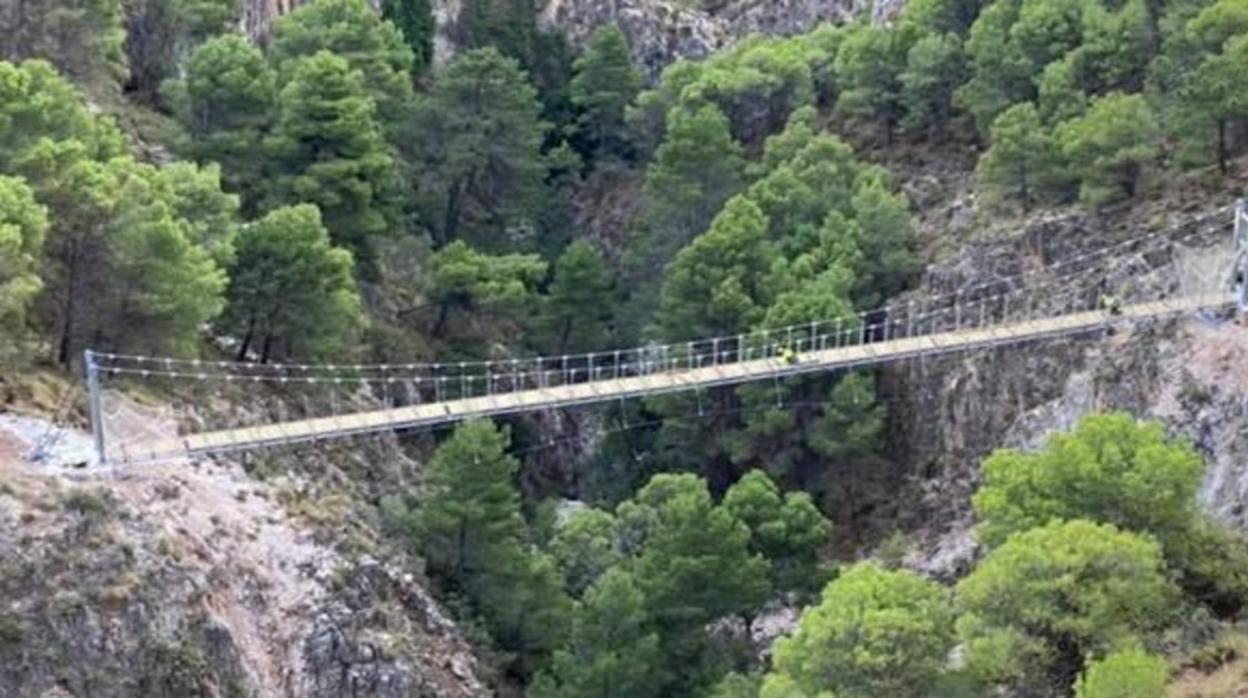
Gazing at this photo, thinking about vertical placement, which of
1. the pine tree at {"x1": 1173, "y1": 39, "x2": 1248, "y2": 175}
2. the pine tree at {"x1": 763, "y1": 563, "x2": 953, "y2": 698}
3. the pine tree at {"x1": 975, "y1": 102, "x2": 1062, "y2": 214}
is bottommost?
the pine tree at {"x1": 763, "y1": 563, "x2": 953, "y2": 698}

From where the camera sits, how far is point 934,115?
6494 centimetres

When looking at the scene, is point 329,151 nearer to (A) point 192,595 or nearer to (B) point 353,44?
(B) point 353,44

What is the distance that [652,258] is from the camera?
2564 inches

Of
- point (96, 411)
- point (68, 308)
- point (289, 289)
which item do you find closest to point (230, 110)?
point (289, 289)

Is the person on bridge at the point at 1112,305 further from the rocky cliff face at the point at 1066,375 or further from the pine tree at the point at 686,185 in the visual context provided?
the pine tree at the point at 686,185

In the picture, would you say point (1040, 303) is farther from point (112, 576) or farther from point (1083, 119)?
point (112, 576)

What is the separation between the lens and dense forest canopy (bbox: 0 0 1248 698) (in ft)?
133

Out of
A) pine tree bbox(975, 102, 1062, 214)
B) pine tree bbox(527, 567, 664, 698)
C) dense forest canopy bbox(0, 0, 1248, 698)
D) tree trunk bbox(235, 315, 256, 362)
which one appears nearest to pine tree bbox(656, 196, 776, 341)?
dense forest canopy bbox(0, 0, 1248, 698)

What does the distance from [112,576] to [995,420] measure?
23057 millimetres

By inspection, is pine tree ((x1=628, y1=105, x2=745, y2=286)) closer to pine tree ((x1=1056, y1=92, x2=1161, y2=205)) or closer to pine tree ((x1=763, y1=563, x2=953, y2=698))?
pine tree ((x1=1056, y1=92, x2=1161, y2=205))

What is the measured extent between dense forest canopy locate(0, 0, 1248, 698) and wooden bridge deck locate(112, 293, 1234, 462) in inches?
56.2

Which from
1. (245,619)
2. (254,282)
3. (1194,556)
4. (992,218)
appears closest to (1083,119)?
(992,218)

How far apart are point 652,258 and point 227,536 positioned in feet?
77.6

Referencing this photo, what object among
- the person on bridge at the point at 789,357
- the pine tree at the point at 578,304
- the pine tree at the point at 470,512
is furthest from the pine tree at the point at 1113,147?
the pine tree at the point at 470,512
